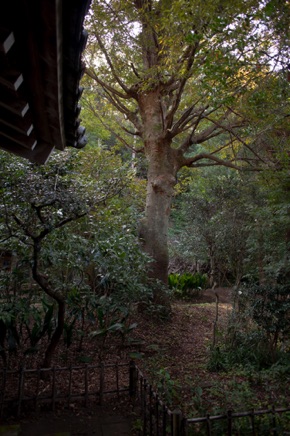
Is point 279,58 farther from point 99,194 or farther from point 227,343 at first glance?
point 227,343

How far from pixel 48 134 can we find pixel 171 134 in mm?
5987

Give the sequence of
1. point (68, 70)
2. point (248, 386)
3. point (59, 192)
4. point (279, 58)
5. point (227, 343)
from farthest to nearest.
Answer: point (227, 343)
point (279, 58)
point (248, 386)
point (59, 192)
point (68, 70)

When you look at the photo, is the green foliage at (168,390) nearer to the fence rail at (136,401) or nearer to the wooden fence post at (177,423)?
the fence rail at (136,401)

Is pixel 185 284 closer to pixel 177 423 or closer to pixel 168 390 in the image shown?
pixel 168 390

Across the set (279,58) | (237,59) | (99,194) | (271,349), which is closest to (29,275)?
(99,194)

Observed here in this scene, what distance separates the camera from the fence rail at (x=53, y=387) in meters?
3.76

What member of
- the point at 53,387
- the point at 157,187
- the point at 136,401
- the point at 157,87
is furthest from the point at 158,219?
the point at 53,387

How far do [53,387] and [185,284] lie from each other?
390 inches

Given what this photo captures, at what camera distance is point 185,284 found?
13.4 m

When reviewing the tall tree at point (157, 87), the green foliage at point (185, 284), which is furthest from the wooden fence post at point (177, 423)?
the green foliage at point (185, 284)

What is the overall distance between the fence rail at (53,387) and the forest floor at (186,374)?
7.7 inches

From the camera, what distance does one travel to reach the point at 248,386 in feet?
14.8

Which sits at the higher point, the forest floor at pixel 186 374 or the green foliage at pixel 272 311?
the green foliage at pixel 272 311

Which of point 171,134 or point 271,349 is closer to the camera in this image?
point 271,349
